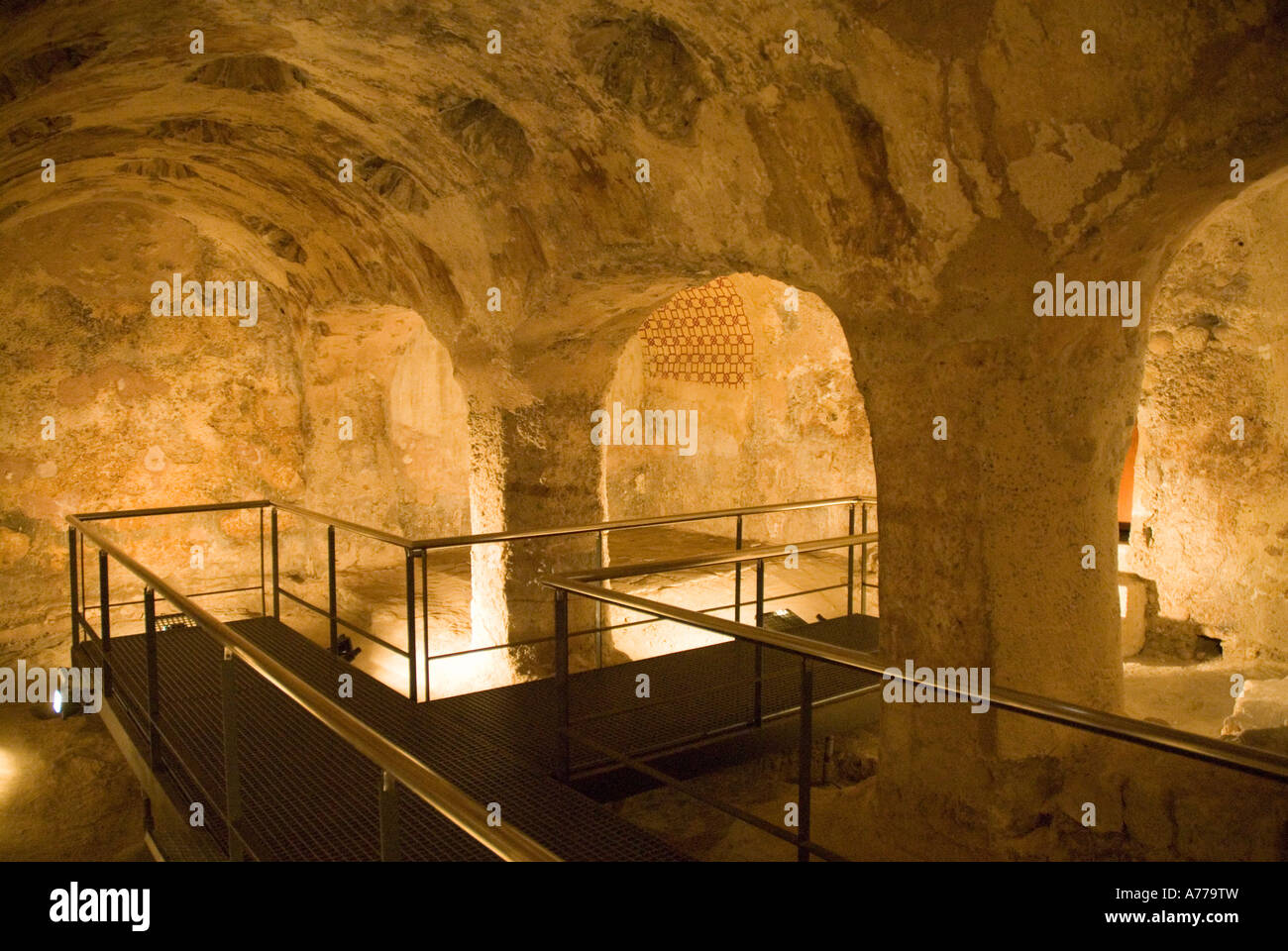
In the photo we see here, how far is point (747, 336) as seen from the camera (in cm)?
1022

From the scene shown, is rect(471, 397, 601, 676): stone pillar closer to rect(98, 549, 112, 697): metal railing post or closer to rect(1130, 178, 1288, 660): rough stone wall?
rect(98, 549, 112, 697): metal railing post

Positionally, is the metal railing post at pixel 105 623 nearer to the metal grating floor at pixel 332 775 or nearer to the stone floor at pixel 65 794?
the metal grating floor at pixel 332 775

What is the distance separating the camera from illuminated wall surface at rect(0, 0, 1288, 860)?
3.07m

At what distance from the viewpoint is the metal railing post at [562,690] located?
3275 millimetres

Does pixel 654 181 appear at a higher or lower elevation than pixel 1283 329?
higher

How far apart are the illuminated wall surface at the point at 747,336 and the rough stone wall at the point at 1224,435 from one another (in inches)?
0.9

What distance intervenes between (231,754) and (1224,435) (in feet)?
20.1

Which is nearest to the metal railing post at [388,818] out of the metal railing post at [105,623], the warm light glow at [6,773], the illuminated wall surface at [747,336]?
the illuminated wall surface at [747,336]

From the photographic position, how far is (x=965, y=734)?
134 inches

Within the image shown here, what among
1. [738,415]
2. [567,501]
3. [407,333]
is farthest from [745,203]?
[738,415]

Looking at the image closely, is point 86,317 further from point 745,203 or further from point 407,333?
point 745,203

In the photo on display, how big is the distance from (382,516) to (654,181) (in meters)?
6.24

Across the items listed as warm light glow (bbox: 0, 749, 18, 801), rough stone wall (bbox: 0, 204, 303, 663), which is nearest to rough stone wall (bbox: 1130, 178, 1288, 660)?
rough stone wall (bbox: 0, 204, 303, 663)

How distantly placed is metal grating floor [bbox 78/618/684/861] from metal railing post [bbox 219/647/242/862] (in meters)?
0.09
